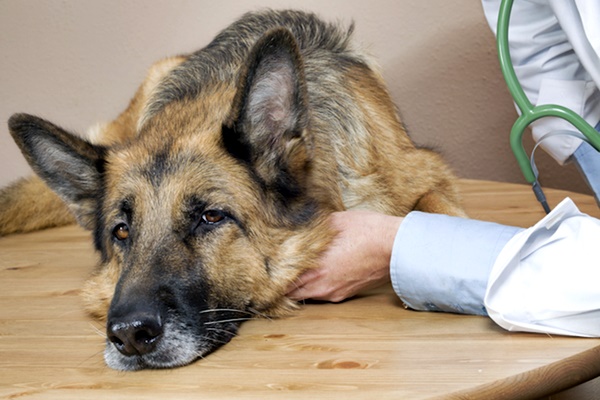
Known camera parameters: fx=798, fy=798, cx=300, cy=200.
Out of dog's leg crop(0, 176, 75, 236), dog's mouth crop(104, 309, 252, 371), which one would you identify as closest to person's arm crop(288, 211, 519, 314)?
dog's mouth crop(104, 309, 252, 371)

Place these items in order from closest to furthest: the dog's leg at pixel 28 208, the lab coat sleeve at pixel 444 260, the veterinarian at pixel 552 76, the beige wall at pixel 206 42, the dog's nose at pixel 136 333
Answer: the dog's nose at pixel 136 333, the lab coat sleeve at pixel 444 260, the veterinarian at pixel 552 76, the dog's leg at pixel 28 208, the beige wall at pixel 206 42

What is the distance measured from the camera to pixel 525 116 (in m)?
1.91

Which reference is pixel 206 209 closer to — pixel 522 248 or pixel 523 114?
pixel 522 248

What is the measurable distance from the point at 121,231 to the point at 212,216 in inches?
9.7

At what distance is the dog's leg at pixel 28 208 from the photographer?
2.89 meters

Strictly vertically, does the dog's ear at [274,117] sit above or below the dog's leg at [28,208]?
above

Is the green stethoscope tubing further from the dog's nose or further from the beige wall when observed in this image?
the beige wall

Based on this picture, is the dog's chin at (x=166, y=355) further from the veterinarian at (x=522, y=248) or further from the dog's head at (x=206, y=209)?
the veterinarian at (x=522, y=248)

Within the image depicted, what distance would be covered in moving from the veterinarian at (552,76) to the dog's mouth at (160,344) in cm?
103

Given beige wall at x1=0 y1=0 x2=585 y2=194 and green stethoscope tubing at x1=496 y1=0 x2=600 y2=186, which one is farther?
beige wall at x1=0 y1=0 x2=585 y2=194

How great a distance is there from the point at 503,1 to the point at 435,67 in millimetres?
1625

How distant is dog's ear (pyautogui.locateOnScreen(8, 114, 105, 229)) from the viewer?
1.99 metres

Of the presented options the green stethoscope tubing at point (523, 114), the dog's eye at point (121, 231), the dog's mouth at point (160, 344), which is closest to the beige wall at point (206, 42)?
the green stethoscope tubing at point (523, 114)

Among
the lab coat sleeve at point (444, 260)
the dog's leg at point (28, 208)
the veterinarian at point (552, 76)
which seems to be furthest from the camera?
the dog's leg at point (28, 208)
